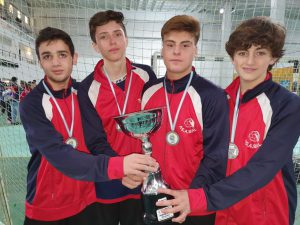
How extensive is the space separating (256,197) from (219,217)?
0.77 feet

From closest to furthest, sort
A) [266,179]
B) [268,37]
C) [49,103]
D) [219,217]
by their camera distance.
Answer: [266,179], [268,37], [219,217], [49,103]

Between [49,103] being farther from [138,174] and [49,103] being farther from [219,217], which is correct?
[219,217]

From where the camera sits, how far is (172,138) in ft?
5.11

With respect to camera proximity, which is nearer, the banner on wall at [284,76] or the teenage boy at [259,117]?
the teenage boy at [259,117]

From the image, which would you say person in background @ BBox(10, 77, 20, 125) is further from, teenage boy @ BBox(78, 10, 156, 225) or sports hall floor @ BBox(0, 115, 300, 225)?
teenage boy @ BBox(78, 10, 156, 225)

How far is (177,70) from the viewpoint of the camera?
158cm

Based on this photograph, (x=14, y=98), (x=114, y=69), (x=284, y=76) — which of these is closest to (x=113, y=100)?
(x=114, y=69)

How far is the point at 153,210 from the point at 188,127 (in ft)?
A: 1.60

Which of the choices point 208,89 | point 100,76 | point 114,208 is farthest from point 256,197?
point 100,76

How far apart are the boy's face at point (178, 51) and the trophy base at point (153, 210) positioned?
0.70m

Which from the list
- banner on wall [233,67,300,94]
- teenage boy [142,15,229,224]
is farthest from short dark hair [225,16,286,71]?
banner on wall [233,67,300,94]

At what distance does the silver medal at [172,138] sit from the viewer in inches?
61.0

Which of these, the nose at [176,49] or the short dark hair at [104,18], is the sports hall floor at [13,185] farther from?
the nose at [176,49]

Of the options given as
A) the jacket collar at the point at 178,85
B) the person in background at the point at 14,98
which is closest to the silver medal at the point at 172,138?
the jacket collar at the point at 178,85
